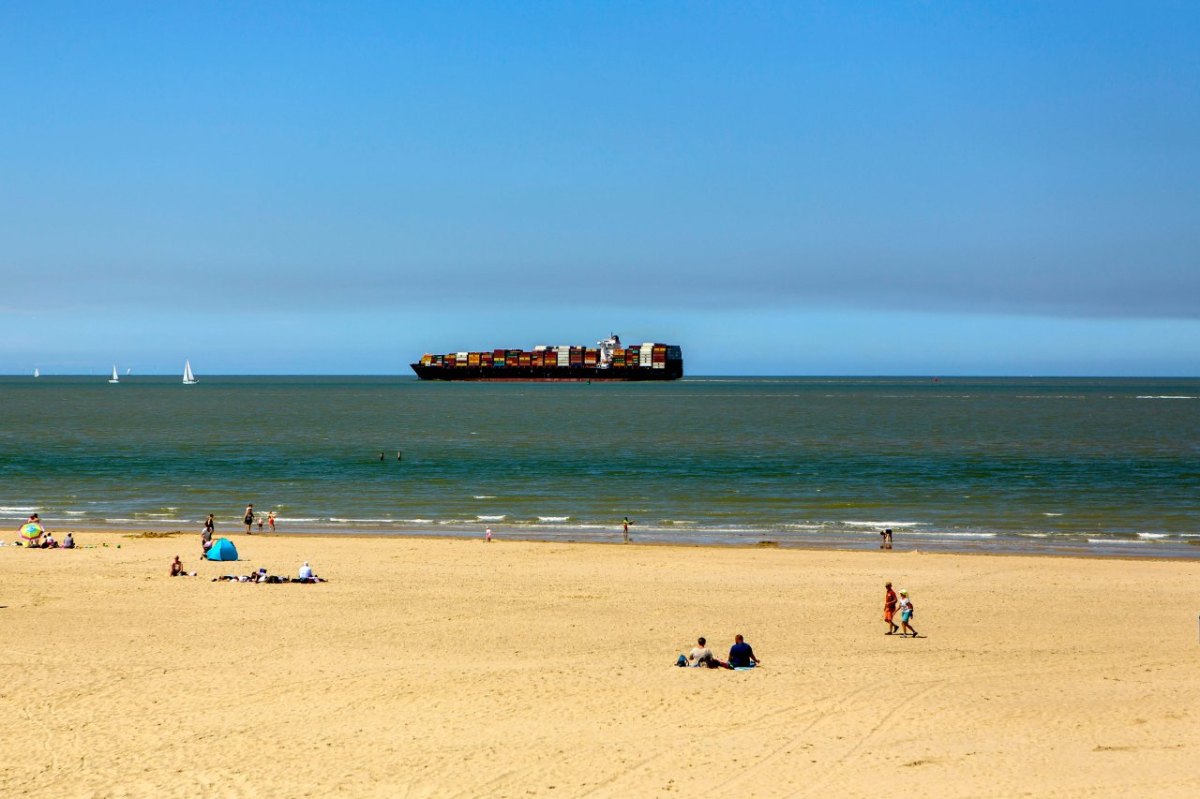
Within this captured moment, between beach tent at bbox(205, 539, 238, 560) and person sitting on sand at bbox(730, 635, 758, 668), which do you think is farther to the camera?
beach tent at bbox(205, 539, 238, 560)

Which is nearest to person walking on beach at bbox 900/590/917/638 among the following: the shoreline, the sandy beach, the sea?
the sandy beach

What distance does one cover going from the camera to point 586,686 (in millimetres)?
20578

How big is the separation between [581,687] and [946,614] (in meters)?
12.0

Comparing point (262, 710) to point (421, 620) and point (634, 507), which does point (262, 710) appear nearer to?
point (421, 620)

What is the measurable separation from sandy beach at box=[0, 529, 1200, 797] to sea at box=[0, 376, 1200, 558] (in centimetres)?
1313

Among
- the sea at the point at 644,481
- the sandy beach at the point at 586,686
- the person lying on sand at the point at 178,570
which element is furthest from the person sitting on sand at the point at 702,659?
the sea at the point at 644,481

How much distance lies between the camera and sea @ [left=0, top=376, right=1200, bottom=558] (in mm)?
47312

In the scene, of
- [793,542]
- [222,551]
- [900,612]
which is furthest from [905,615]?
[222,551]

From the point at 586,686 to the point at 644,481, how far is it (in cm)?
4608

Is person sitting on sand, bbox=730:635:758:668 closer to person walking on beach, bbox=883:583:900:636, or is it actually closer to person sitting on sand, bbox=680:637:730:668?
person sitting on sand, bbox=680:637:730:668

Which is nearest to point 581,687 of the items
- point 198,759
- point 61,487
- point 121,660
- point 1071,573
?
point 198,759

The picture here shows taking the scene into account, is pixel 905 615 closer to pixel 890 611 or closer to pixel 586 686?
pixel 890 611

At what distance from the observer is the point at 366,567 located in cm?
3547

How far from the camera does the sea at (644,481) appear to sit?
4731 centimetres
